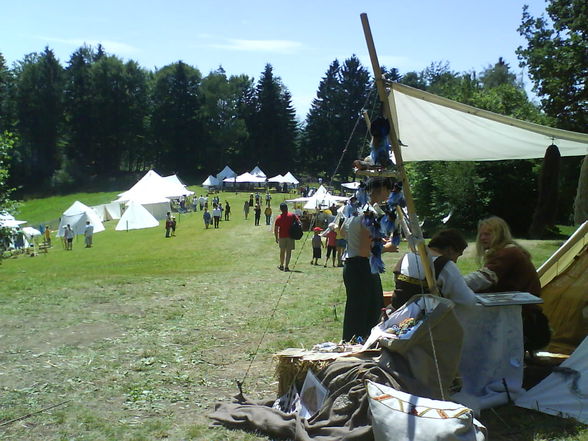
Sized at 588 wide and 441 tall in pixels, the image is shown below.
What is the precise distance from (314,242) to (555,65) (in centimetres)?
1145

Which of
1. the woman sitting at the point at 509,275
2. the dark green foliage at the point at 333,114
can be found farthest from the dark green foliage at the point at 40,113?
the woman sitting at the point at 509,275

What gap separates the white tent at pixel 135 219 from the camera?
41.3 meters

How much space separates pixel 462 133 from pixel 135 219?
37908 mm

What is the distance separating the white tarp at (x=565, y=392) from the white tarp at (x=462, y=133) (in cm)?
208

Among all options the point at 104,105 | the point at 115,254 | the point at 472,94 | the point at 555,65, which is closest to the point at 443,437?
the point at 555,65

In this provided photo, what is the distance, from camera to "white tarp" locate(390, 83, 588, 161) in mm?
5555

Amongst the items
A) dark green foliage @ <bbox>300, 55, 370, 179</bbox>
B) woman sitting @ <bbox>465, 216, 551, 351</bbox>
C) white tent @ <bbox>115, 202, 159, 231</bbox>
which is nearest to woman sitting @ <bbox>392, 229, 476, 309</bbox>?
woman sitting @ <bbox>465, 216, 551, 351</bbox>

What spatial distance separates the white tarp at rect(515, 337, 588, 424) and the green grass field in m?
0.12

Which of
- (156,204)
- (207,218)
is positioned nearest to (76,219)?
(156,204)

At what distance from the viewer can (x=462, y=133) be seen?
20.1ft

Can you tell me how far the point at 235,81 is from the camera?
93.4 m

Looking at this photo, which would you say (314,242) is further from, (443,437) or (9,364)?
(443,437)

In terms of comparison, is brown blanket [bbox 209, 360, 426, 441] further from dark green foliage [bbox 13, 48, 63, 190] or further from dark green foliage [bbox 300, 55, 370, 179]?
dark green foliage [bbox 13, 48, 63, 190]

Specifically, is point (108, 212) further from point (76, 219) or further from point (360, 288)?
point (360, 288)
